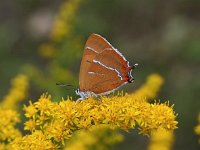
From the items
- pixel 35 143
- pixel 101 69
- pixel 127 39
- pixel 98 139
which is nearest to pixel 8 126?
pixel 35 143

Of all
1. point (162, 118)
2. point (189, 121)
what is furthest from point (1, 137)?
point (189, 121)

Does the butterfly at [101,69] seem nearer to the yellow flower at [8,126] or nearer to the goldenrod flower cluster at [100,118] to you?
the goldenrod flower cluster at [100,118]

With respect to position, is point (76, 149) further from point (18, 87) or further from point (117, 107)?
point (18, 87)

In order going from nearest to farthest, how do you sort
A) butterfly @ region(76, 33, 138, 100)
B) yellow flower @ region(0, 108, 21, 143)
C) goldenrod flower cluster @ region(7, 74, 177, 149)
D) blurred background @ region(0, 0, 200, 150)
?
1. goldenrod flower cluster @ region(7, 74, 177, 149)
2. butterfly @ region(76, 33, 138, 100)
3. yellow flower @ region(0, 108, 21, 143)
4. blurred background @ region(0, 0, 200, 150)

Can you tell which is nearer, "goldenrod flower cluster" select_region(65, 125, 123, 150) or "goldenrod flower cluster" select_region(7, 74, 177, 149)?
"goldenrod flower cluster" select_region(7, 74, 177, 149)

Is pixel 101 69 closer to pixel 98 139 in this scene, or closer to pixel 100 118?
pixel 100 118

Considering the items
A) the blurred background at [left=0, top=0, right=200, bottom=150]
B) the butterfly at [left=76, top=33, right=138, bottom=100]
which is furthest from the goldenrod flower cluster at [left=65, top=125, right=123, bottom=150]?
the blurred background at [left=0, top=0, right=200, bottom=150]

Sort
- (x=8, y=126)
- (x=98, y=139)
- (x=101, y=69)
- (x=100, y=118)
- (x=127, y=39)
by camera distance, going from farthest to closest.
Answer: (x=127, y=39)
(x=8, y=126)
(x=98, y=139)
(x=101, y=69)
(x=100, y=118)

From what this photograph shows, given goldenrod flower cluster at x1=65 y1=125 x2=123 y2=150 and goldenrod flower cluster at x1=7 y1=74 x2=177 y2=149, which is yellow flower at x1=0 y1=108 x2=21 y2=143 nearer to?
goldenrod flower cluster at x1=7 y1=74 x2=177 y2=149

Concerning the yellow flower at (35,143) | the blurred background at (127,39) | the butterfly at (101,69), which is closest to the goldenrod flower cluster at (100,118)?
the yellow flower at (35,143)
